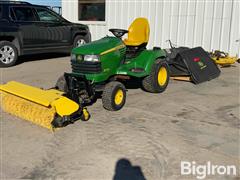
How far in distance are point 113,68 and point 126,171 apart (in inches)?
94.5

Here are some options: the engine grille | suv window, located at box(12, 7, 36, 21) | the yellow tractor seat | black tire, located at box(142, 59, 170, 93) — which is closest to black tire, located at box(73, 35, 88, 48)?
suv window, located at box(12, 7, 36, 21)

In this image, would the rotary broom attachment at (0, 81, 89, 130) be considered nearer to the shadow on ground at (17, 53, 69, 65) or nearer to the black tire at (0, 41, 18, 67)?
the black tire at (0, 41, 18, 67)

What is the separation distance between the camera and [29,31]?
9.45 m

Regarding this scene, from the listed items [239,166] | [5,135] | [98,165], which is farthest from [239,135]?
[5,135]

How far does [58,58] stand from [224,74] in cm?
533

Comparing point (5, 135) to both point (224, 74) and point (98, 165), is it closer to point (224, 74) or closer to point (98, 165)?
point (98, 165)

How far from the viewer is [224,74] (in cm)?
805

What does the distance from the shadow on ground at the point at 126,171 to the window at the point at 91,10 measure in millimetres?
9492

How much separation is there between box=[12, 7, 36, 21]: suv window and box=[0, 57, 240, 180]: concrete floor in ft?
16.1

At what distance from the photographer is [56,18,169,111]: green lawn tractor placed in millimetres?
5023

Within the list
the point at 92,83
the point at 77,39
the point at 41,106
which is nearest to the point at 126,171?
the point at 41,106

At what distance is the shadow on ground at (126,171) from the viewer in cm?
329

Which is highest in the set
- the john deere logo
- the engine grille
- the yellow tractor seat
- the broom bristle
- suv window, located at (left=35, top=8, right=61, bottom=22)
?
suv window, located at (left=35, top=8, right=61, bottom=22)

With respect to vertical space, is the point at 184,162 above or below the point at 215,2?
below
